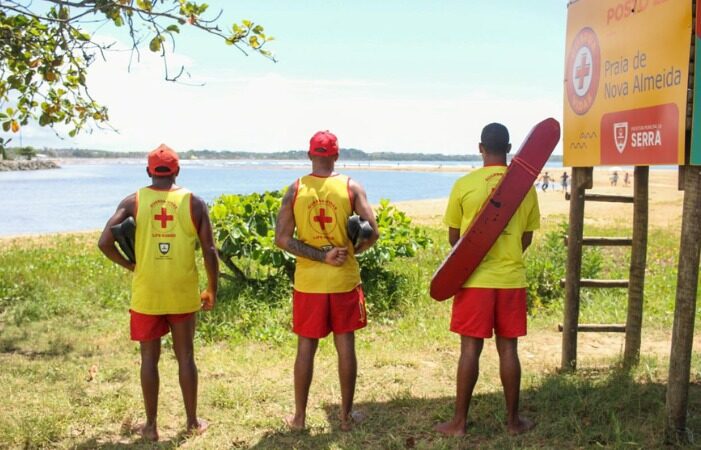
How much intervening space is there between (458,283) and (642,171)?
2.43 m

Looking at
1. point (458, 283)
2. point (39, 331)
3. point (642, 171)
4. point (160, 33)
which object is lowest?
point (39, 331)

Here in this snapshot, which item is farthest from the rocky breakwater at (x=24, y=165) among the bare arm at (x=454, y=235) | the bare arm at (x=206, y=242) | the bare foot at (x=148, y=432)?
the bare arm at (x=454, y=235)

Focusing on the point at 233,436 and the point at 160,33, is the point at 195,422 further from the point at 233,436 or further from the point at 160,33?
the point at 160,33

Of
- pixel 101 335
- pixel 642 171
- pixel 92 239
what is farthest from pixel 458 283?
pixel 92 239

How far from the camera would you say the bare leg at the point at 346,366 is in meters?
4.67

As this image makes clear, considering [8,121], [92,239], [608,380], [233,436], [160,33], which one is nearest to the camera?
[233,436]

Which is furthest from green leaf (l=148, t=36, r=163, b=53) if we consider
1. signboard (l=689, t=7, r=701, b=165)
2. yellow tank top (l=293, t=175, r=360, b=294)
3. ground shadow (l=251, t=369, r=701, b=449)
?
signboard (l=689, t=7, r=701, b=165)

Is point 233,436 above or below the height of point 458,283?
below

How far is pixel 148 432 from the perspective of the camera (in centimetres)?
475

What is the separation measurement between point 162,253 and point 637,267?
3.99m

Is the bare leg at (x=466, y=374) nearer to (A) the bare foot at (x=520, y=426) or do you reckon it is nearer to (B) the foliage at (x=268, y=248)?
(A) the bare foot at (x=520, y=426)

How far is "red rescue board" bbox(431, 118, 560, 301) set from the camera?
4.33m

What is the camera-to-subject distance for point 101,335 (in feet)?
25.2

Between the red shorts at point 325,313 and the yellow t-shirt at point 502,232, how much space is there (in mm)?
795
